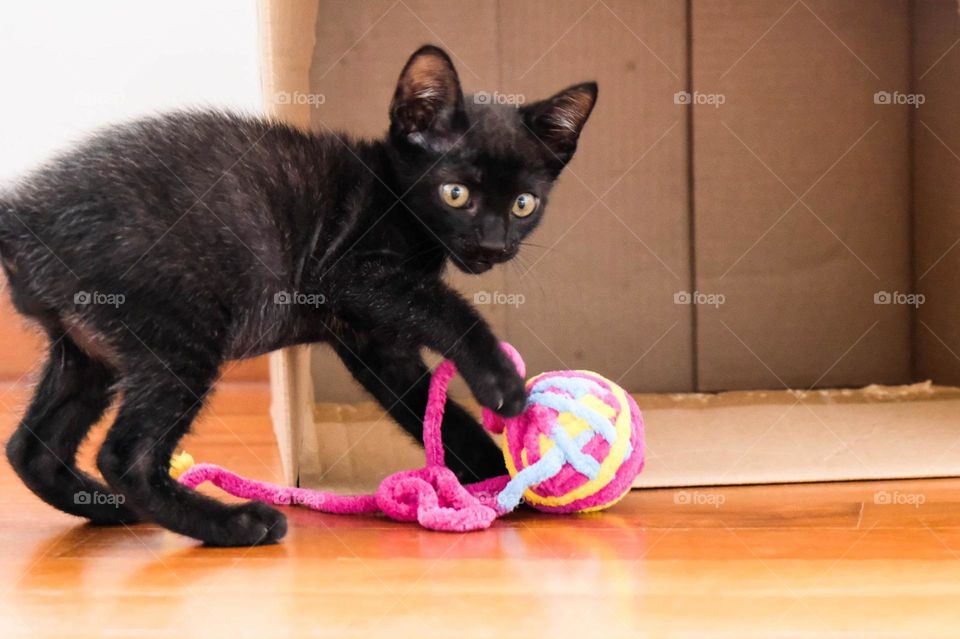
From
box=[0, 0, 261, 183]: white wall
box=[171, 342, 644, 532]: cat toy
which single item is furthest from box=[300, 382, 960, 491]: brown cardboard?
box=[0, 0, 261, 183]: white wall

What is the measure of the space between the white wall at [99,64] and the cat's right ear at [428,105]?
2.81ft

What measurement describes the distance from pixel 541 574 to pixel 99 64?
5.92 ft

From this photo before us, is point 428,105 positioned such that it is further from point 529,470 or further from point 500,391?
point 529,470

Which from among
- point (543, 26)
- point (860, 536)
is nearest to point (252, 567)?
point (860, 536)

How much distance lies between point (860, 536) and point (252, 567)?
83 cm

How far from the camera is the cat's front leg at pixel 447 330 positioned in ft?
5.06

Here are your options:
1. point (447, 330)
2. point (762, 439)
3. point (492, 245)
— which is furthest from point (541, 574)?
point (762, 439)

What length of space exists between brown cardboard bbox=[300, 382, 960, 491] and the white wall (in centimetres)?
86

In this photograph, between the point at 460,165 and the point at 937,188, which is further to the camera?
the point at 937,188

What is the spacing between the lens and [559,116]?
5.62 ft

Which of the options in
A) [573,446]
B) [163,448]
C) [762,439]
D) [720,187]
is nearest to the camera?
[163,448]

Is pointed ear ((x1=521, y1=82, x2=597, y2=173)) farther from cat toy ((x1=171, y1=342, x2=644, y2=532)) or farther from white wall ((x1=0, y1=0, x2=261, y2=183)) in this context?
white wall ((x1=0, y1=0, x2=261, y2=183))

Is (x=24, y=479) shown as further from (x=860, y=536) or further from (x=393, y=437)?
(x=860, y=536)

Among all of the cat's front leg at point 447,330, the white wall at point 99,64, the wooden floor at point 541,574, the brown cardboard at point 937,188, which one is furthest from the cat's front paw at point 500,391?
the brown cardboard at point 937,188
